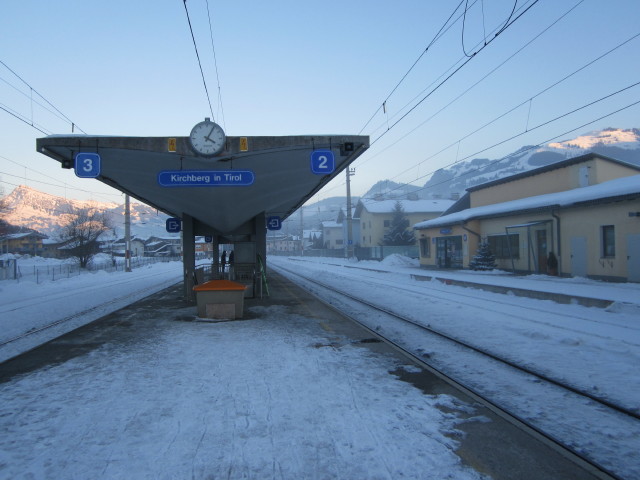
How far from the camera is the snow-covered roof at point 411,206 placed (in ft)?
217

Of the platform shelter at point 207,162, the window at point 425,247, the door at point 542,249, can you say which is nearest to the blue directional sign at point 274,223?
the platform shelter at point 207,162

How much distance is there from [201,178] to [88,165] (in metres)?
2.63

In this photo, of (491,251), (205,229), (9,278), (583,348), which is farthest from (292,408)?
(9,278)

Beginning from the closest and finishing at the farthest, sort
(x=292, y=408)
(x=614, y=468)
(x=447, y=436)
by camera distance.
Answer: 1. (x=614, y=468)
2. (x=447, y=436)
3. (x=292, y=408)

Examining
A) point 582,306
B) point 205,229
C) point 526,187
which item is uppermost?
point 526,187

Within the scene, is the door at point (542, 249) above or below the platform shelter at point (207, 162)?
below

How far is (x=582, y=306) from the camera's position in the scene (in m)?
13.1

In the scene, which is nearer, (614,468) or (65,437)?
(614,468)

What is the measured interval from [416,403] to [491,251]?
81.8ft

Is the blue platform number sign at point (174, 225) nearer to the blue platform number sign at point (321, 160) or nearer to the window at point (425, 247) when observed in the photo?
the blue platform number sign at point (321, 160)

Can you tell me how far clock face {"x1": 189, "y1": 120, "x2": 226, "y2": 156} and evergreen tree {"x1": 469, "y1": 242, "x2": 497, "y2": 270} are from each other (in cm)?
2170

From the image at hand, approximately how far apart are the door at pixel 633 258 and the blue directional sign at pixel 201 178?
15.5 metres

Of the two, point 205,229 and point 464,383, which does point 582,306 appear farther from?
point 205,229

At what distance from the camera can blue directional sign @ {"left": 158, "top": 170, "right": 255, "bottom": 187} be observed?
431 inches
